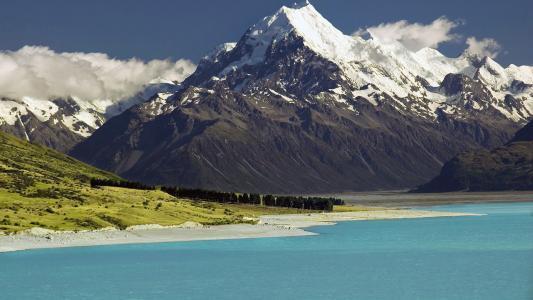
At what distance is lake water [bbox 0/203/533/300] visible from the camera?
90062mm

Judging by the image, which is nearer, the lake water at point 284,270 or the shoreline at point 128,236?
the lake water at point 284,270

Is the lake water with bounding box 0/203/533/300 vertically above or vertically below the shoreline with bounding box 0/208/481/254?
below

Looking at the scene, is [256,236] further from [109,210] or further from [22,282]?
[22,282]

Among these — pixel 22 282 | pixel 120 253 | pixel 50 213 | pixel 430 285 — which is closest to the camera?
pixel 430 285

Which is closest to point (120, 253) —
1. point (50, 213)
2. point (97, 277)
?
point (97, 277)

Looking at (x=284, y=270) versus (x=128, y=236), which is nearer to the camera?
(x=284, y=270)

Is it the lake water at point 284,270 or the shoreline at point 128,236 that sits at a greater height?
the shoreline at point 128,236

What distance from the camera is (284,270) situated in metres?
112

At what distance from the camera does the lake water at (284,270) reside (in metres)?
90.1

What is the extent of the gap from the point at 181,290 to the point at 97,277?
683 inches

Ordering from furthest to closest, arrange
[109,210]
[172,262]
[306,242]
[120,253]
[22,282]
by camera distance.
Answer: [109,210] < [306,242] < [120,253] < [172,262] < [22,282]

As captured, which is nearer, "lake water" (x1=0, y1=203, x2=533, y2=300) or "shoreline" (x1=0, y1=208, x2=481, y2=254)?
"lake water" (x1=0, y1=203, x2=533, y2=300)

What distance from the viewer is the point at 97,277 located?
106 metres

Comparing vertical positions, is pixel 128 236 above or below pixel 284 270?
above
